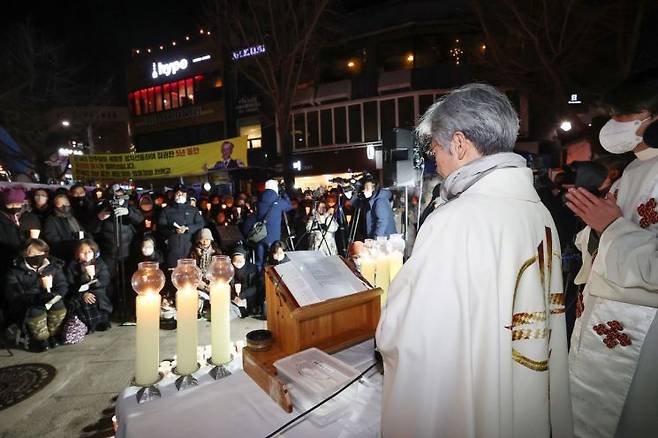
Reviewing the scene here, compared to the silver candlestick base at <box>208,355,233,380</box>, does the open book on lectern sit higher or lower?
higher

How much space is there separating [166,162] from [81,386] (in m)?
10.5

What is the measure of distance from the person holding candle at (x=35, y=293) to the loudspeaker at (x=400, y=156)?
192 inches

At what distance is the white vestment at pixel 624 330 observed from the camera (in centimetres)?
156

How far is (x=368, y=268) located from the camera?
86.3 inches

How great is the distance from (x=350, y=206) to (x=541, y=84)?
38.9ft

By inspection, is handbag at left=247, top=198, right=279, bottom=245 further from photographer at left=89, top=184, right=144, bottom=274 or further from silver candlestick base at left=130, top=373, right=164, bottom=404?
silver candlestick base at left=130, top=373, right=164, bottom=404

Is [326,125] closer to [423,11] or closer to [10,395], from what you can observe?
[423,11]

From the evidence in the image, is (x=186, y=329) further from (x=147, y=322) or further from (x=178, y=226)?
(x=178, y=226)

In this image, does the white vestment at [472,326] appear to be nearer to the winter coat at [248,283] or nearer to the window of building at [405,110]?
the winter coat at [248,283]

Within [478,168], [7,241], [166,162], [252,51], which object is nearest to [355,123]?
[252,51]

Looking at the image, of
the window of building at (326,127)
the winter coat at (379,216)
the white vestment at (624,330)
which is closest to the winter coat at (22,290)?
the winter coat at (379,216)

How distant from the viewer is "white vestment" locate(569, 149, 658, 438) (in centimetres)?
156

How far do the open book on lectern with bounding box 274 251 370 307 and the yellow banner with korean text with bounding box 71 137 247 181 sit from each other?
11.3 metres

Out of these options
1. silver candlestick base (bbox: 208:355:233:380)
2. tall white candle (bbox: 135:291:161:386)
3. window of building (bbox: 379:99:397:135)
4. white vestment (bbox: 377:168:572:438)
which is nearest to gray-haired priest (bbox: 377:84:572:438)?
white vestment (bbox: 377:168:572:438)
